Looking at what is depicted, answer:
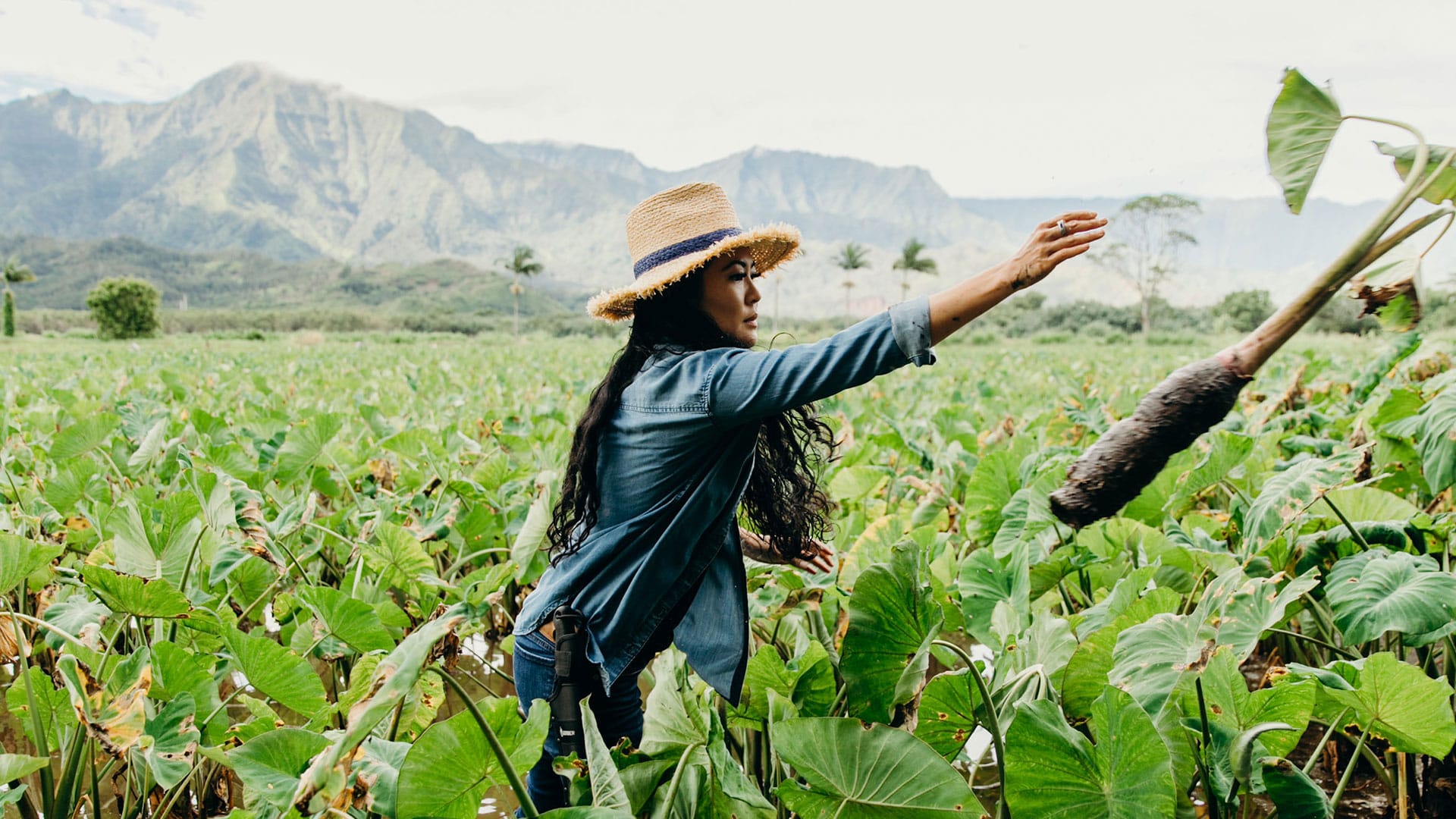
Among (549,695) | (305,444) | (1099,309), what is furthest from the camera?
(1099,309)

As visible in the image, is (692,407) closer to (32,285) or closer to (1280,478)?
(1280,478)

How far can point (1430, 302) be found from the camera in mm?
21094

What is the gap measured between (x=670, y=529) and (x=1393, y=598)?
3.22ft

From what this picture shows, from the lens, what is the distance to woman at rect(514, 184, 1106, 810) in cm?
131

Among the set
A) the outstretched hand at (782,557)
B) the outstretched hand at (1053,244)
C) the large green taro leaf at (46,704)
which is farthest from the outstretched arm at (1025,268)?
the large green taro leaf at (46,704)

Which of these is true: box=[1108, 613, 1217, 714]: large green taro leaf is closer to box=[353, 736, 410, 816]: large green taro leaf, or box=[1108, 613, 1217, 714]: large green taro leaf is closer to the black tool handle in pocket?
the black tool handle in pocket

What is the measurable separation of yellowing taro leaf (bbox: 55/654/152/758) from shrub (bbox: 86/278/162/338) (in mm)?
31402

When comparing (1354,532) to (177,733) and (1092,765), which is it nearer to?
(1092,765)

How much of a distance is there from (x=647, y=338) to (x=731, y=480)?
0.24 metres

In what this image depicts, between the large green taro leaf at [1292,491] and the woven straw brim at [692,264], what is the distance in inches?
35.3

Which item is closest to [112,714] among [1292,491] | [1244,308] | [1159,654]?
[1159,654]

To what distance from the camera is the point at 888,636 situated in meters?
1.23

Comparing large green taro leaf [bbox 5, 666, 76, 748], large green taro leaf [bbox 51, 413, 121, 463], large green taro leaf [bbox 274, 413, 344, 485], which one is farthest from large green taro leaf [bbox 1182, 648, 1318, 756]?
large green taro leaf [bbox 51, 413, 121, 463]

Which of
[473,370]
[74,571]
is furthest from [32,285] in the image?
[74,571]
